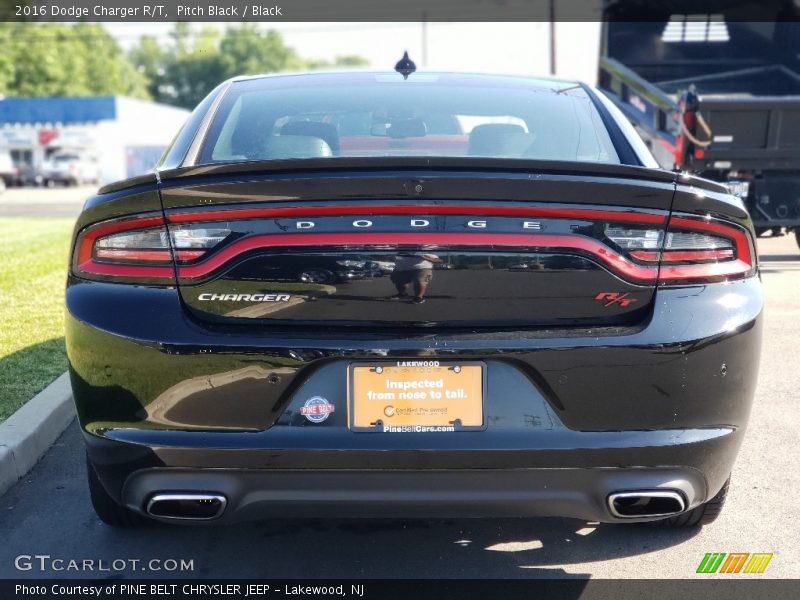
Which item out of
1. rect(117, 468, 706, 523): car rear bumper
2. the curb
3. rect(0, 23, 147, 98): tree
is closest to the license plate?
rect(117, 468, 706, 523): car rear bumper

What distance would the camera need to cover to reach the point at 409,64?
178 inches

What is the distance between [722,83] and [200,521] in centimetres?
1158

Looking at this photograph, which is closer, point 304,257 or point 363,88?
point 304,257

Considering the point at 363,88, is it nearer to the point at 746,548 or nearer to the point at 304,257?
the point at 304,257

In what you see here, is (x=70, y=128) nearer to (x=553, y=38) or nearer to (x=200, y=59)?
(x=553, y=38)

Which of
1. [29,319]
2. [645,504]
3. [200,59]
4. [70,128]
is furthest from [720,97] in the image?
[200,59]

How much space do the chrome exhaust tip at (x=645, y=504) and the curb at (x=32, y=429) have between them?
2.52 metres

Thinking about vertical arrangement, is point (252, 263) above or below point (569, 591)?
above

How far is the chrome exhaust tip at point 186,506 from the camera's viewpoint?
279 cm

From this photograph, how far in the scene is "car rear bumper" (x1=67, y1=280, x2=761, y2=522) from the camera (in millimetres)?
2725

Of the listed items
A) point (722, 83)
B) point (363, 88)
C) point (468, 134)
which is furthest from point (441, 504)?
point (722, 83)

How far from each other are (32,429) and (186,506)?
1.95 metres

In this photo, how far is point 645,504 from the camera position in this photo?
2.87m

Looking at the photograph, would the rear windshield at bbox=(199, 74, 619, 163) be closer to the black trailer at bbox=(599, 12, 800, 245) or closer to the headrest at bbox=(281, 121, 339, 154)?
the headrest at bbox=(281, 121, 339, 154)
